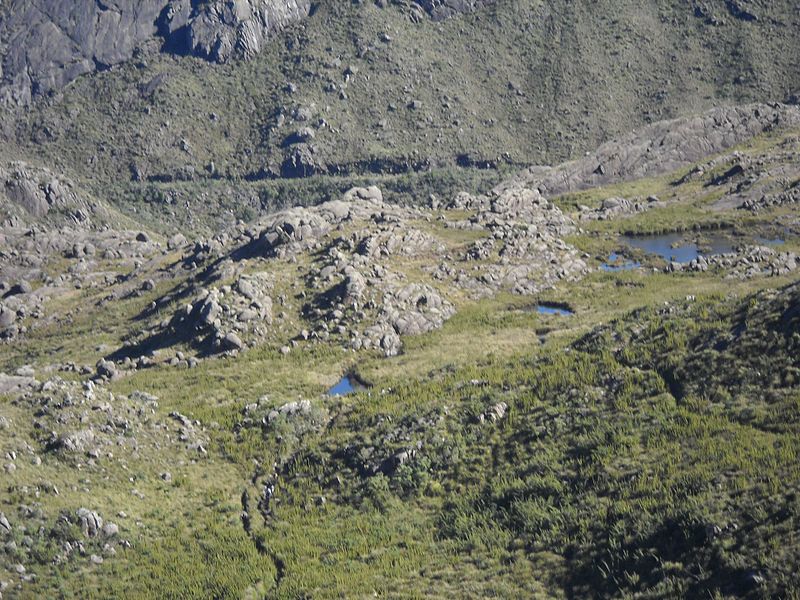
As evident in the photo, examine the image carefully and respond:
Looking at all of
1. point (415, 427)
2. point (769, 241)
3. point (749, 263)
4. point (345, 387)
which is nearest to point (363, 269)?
point (345, 387)

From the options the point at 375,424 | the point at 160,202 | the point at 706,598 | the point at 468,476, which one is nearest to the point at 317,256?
the point at 375,424

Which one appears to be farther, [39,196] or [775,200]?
[39,196]

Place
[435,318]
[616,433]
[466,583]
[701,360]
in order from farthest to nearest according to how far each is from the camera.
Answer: [435,318]
[701,360]
[616,433]
[466,583]

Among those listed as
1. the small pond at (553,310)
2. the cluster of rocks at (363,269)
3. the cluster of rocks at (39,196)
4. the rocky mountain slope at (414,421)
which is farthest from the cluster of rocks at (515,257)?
the cluster of rocks at (39,196)

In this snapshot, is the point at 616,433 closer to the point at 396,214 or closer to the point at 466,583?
the point at 466,583

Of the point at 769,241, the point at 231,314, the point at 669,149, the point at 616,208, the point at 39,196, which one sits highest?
the point at 669,149

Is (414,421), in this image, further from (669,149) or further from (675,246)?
(669,149)
